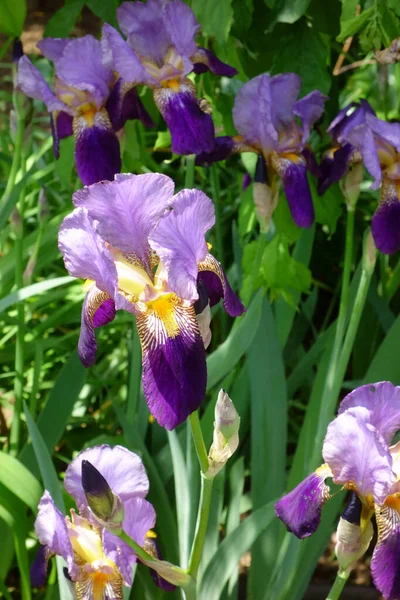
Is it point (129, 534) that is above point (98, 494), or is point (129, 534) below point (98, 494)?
below

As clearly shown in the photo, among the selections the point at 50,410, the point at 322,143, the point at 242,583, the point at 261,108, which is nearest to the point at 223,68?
the point at 261,108

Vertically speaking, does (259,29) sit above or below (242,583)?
above

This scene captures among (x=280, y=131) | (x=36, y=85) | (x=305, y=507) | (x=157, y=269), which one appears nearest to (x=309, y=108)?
(x=280, y=131)

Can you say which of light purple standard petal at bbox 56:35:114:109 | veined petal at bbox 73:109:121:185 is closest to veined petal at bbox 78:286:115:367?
veined petal at bbox 73:109:121:185

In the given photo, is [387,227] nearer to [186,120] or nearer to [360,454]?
[186,120]

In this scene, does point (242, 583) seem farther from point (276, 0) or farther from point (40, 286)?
point (276, 0)

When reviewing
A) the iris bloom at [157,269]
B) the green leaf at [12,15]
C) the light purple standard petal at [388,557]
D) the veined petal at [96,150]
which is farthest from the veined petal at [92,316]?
the green leaf at [12,15]
